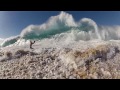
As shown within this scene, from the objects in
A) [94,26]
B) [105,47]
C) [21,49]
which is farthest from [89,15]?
[21,49]

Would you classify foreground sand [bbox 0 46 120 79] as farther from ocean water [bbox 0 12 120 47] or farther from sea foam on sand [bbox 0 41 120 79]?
ocean water [bbox 0 12 120 47]

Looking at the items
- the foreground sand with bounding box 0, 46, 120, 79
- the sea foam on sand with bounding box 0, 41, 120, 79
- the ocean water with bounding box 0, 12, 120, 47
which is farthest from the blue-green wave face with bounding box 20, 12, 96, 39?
the foreground sand with bounding box 0, 46, 120, 79

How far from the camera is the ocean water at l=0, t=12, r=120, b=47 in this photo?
4.26 m

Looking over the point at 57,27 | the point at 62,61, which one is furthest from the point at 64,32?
the point at 62,61

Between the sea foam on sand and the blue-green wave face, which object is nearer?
the sea foam on sand

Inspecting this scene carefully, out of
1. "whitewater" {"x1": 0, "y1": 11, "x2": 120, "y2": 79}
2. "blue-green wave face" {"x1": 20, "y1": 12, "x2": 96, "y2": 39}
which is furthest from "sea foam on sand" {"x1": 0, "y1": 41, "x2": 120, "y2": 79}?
"blue-green wave face" {"x1": 20, "y1": 12, "x2": 96, "y2": 39}

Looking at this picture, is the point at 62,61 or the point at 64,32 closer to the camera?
the point at 62,61

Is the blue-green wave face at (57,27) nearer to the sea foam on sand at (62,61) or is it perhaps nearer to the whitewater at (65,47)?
the whitewater at (65,47)

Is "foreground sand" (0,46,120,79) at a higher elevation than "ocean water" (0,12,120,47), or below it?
below

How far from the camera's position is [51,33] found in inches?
170

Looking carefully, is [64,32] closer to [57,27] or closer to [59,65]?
[57,27]

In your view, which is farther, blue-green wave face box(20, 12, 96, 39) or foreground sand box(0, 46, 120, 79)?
blue-green wave face box(20, 12, 96, 39)

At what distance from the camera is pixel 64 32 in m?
4.30
